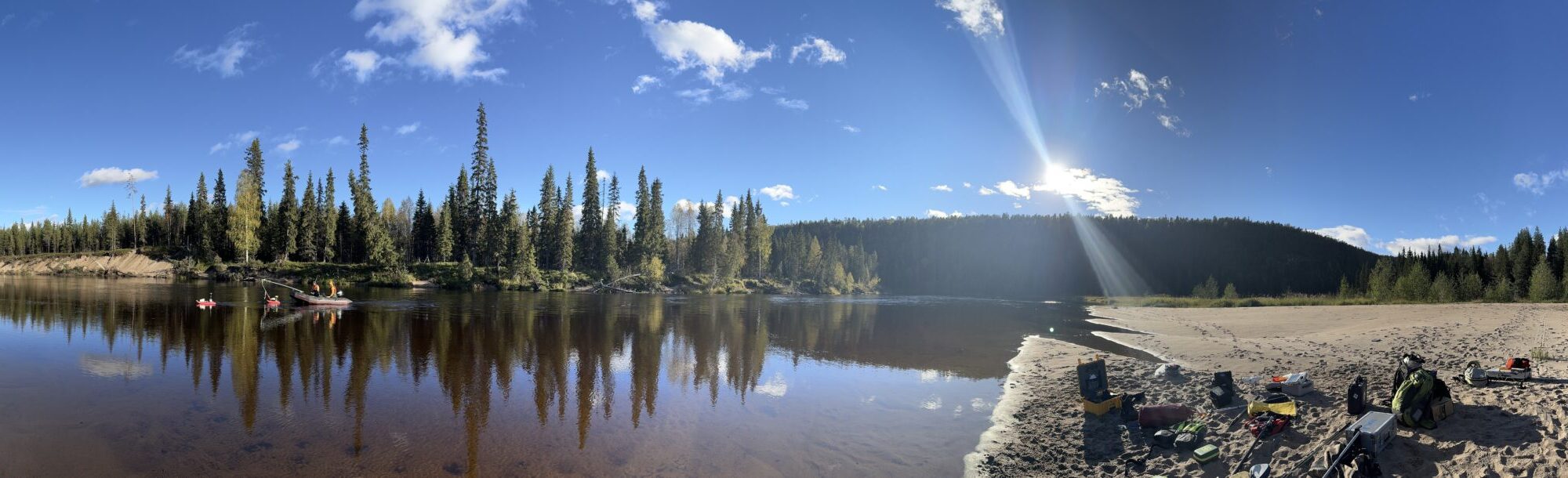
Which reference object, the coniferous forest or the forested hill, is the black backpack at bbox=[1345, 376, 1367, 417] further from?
the forested hill

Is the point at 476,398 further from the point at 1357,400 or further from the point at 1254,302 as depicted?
the point at 1254,302

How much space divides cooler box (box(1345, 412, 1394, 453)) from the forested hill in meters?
134

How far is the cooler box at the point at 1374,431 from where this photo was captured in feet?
27.0

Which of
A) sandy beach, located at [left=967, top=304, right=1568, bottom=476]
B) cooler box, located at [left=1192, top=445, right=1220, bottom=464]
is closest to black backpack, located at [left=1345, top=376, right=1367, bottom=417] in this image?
sandy beach, located at [left=967, top=304, right=1568, bottom=476]

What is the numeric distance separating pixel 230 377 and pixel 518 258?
64.1m

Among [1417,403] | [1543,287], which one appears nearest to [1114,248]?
[1543,287]

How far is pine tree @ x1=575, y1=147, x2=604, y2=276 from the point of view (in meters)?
91.2

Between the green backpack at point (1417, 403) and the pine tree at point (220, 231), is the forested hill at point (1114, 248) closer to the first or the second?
the pine tree at point (220, 231)

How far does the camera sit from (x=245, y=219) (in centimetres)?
8319

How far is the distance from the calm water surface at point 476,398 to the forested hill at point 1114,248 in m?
122

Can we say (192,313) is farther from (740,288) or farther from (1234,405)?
(740,288)

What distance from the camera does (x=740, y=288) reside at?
90500 millimetres

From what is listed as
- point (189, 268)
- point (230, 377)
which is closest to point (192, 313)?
point (230, 377)

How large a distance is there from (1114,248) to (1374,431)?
663ft
